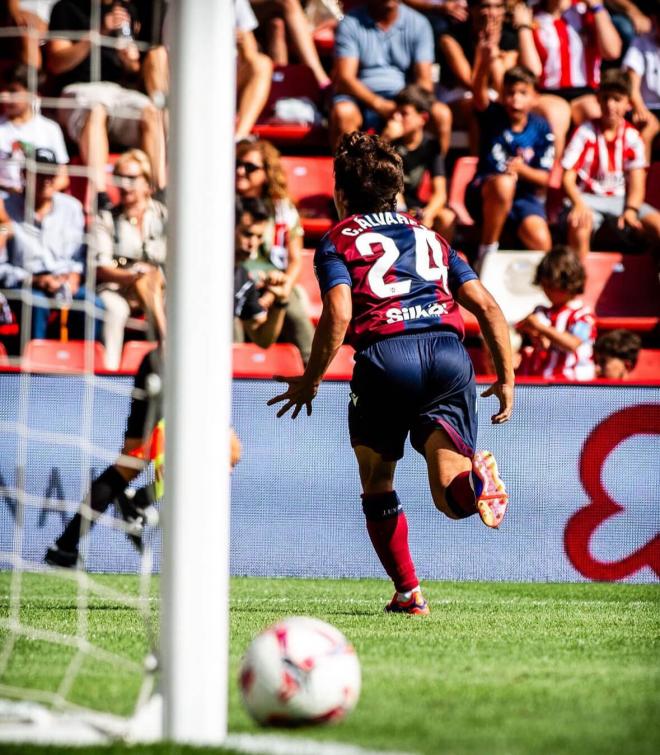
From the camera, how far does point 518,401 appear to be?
295 inches

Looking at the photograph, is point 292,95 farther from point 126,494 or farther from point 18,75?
point 126,494

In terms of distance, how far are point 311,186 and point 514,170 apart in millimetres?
1522

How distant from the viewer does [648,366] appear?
28.7 ft

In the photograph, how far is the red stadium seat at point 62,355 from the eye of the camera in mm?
7734

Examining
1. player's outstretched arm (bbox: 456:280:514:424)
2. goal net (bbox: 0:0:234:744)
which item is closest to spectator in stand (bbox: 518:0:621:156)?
goal net (bbox: 0:0:234:744)

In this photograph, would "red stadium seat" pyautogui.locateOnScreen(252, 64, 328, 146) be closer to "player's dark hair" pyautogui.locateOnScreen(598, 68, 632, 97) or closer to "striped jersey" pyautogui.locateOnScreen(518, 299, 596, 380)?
"player's dark hair" pyautogui.locateOnScreen(598, 68, 632, 97)

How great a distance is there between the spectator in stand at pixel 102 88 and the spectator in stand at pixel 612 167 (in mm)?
3131

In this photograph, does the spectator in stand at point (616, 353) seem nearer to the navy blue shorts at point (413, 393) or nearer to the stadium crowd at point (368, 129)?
the stadium crowd at point (368, 129)

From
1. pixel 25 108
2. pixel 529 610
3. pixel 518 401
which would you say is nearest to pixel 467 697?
pixel 529 610

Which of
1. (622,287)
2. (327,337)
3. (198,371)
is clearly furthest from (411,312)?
(622,287)

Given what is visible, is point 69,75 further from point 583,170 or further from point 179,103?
point 179,103

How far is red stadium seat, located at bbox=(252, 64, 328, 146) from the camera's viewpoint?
405 inches

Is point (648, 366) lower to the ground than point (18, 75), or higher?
lower

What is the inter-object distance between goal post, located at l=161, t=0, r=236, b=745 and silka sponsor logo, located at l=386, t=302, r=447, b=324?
2320 millimetres
